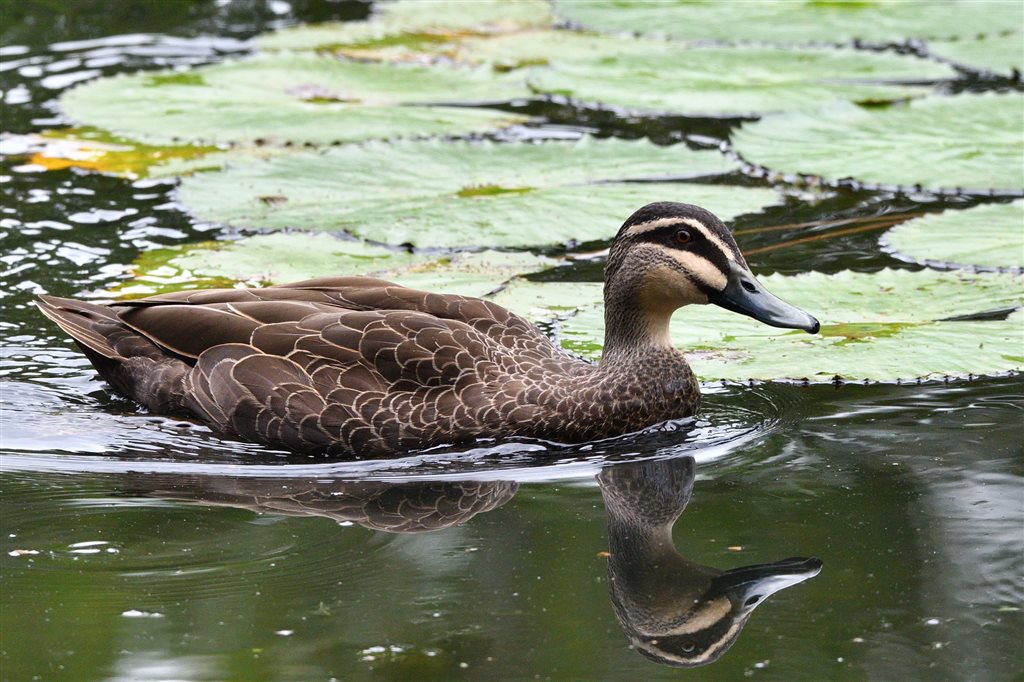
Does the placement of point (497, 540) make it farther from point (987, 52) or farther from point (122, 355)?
point (987, 52)

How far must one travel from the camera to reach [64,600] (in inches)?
204

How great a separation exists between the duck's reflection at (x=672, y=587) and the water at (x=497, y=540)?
0.03 meters

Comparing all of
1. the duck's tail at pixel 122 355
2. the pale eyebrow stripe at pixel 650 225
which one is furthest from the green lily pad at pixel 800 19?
the duck's tail at pixel 122 355

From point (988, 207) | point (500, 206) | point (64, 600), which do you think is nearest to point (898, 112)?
point (988, 207)

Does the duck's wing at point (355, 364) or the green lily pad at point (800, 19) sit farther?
the green lily pad at point (800, 19)

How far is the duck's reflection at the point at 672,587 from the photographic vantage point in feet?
16.3

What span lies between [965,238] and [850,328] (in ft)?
5.42

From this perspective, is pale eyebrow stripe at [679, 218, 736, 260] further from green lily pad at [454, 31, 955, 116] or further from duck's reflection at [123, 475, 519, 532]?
green lily pad at [454, 31, 955, 116]

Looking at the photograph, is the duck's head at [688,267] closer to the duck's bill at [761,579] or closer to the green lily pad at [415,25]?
the duck's bill at [761,579]

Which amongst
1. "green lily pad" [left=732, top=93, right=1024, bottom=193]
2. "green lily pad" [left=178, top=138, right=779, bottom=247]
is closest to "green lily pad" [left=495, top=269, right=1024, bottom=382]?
"green lily pad" [left=178, top=138, right=779, bottom=247]

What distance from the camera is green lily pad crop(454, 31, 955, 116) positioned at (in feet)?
38.4

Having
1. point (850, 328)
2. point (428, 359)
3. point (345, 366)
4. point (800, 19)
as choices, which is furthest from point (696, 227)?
point (800, 19)

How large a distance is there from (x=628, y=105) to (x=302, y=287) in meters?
4.70

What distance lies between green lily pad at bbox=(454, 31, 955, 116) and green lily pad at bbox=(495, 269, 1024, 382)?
11.1 ft
